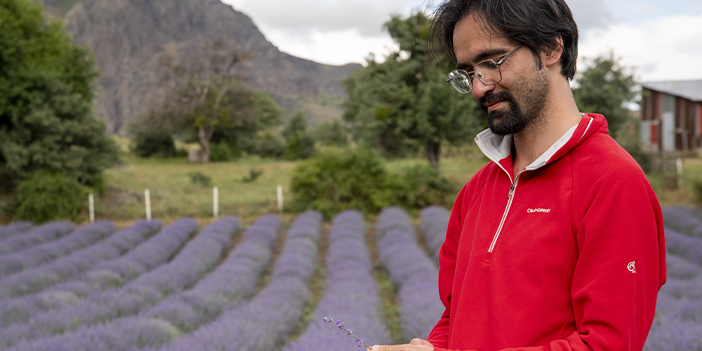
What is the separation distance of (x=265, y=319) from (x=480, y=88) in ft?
11.6

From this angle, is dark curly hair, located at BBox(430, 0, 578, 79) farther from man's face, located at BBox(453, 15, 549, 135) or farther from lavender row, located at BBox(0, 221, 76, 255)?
lavender row, located at BBox(0, 221, 76, 255)

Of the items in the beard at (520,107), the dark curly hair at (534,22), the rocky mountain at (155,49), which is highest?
the rocky mountain at (155,49)

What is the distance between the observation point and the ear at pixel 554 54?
0.96 metres

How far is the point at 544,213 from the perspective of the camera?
929 mm

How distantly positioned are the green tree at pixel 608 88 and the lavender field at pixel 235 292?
8.74 meters

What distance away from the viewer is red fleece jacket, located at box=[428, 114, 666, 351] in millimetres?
792

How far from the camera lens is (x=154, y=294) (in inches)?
204

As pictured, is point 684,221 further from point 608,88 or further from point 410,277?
point 608,88

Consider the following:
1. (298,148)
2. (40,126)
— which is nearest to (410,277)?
(40,126)

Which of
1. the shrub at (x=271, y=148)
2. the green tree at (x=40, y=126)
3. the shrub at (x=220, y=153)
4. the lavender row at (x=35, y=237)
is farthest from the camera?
the shrub at (x=271, y=148)

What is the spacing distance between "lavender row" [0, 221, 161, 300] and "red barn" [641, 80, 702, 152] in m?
19.2

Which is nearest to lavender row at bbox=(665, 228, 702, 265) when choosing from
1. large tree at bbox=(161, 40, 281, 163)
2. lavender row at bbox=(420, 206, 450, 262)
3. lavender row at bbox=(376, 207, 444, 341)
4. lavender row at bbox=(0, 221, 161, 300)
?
lavender row at bbox=(420, 206, 450, 262)

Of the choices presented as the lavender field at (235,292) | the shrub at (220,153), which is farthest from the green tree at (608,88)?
the shrub at (220,153)

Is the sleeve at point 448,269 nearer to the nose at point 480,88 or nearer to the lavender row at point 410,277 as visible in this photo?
the nose at point 480,88
